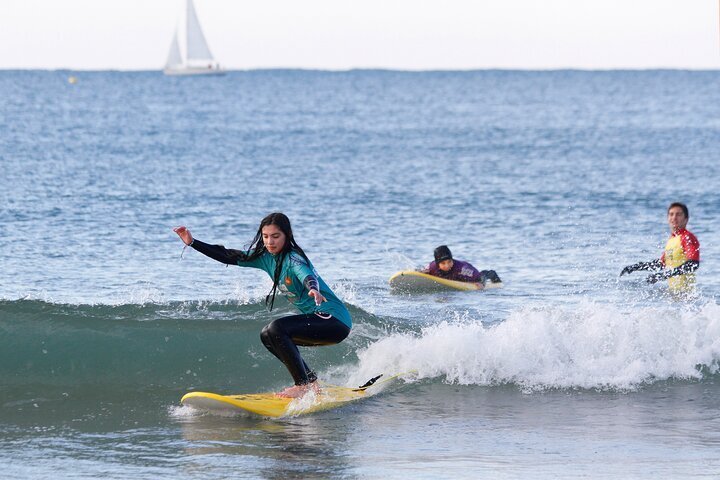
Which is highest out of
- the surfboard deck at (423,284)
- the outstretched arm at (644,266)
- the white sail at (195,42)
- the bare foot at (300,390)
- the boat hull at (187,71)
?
the white sail at (195,42)

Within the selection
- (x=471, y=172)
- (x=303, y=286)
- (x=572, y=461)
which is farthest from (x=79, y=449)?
(x=471, y=172)

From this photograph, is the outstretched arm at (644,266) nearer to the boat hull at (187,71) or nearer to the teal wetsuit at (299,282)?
the teal wetsuit at (299,282)

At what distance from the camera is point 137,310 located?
43.3ft

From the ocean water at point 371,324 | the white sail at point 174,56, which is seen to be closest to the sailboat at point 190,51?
the white sail at point 174,56

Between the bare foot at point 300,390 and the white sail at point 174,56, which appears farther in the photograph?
the white sail at point 174,56

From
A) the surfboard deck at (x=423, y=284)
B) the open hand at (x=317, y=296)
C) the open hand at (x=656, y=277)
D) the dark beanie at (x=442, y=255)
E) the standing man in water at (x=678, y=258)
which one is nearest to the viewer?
the open hand at (x=317, y=296)

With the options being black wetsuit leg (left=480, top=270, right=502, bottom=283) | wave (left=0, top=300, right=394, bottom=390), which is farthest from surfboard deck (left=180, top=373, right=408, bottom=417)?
black wetsuit leg (left=480, top=270, right=502, bottom=283)

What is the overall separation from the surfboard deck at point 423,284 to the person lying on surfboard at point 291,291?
6.68m

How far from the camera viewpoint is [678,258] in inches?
559

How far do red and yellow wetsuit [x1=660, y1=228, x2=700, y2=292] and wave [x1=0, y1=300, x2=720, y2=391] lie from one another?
229 centimetres

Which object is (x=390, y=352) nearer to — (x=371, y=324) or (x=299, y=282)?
(x=371, y=324)

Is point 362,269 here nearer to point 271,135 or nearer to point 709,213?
point 709,213

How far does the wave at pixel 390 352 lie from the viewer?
10727 mm

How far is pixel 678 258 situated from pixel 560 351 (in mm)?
3874
